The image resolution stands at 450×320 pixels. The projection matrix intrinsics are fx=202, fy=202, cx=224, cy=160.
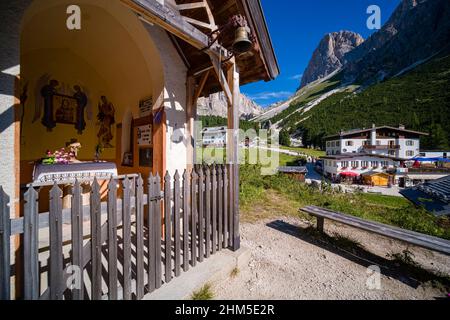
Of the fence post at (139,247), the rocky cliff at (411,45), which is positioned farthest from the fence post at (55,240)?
the rocky cliff at (411,45)

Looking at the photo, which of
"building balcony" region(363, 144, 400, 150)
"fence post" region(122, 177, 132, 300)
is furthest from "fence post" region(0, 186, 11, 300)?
"building balcony" region(363, 144, 400, 150)

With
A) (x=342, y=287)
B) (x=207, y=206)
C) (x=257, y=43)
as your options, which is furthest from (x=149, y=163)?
(x=342, y=287)

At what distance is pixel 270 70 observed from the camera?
4.22 m

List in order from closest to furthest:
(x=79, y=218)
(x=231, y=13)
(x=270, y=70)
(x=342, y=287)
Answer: (x=79, y=218)
(x=342, y=287)
(x=231, y=13)
(x=270, y=70)

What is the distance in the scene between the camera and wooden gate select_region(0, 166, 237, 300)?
1.74 metres

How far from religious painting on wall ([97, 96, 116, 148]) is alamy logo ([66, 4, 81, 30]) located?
1.97 metres

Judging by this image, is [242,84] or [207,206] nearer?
[207,206]

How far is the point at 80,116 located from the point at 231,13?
5008 mm

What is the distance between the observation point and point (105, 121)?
19.6ft

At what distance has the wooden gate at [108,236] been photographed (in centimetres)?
174

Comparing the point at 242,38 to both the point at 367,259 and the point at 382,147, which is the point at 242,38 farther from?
the point at 382,147

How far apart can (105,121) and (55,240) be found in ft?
16.3
